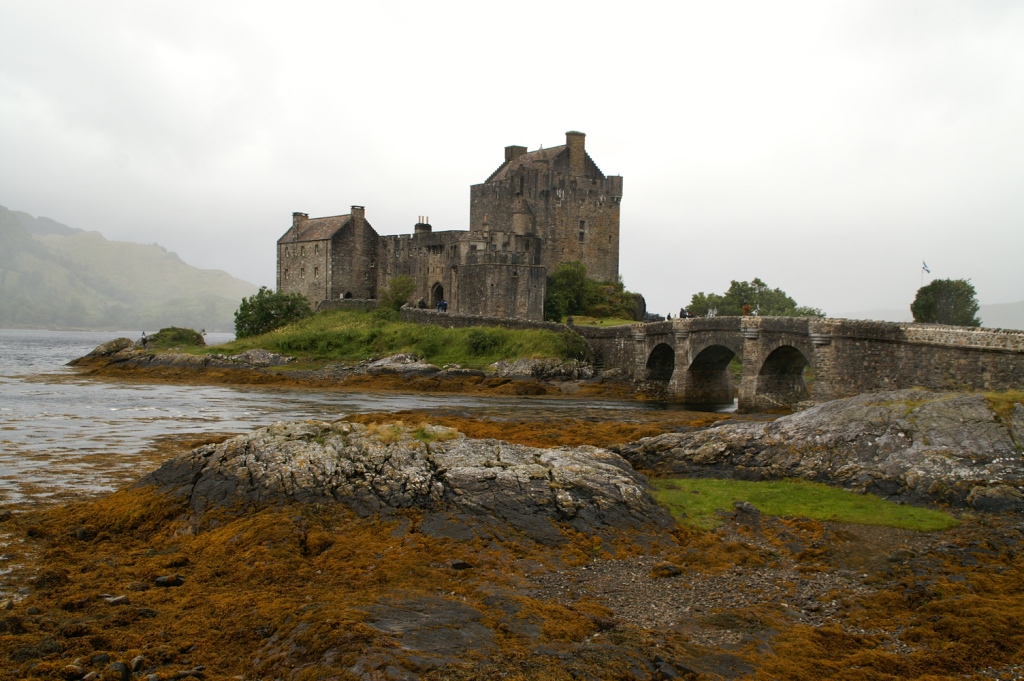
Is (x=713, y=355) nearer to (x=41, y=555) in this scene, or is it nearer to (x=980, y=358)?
(x=980, y=358)

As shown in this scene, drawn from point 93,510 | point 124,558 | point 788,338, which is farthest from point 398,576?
point 788,338

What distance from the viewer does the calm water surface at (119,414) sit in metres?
18.6

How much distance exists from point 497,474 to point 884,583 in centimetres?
648

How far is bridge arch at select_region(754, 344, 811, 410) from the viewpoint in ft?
110

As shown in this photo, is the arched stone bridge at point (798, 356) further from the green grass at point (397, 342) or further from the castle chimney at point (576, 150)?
the castle chimney at point (576, 150)

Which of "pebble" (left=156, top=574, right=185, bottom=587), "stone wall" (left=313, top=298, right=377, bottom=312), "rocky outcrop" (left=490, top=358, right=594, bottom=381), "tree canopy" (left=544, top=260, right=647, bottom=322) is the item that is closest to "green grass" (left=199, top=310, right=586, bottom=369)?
"rocky outcrop" (left=490, top=358, right=594, bottom=381)

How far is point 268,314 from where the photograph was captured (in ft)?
200

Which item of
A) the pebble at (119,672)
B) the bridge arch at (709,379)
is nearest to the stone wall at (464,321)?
the bridge arch at (709,379)

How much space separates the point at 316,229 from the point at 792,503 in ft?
186

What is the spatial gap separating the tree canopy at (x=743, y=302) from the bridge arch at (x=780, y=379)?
93.9 ft

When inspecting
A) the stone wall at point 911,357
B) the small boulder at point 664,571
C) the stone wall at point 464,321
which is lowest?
the small boulder at point 664,571

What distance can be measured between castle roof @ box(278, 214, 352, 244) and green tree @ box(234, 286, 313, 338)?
627 cm

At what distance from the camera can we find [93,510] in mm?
14938

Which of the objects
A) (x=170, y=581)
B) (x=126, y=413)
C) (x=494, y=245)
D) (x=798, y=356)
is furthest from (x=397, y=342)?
Answer: (x=170, y=581)
